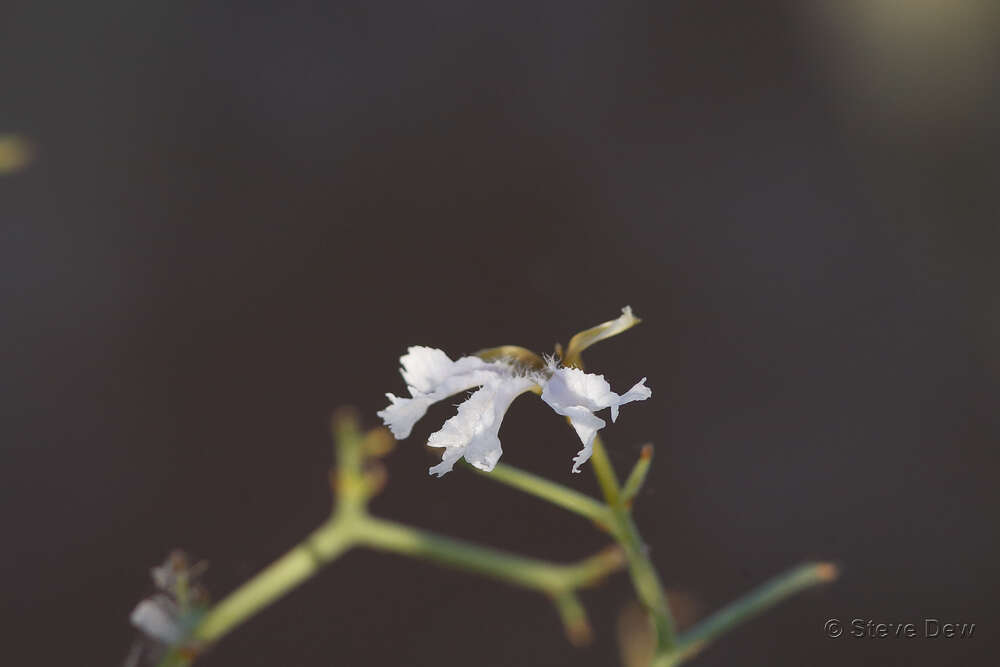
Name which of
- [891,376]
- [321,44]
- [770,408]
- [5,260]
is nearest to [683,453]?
[770,408]

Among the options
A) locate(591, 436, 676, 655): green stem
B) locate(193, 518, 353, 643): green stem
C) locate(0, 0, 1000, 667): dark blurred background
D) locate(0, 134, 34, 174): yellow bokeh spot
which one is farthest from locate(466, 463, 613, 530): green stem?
locate(0, 134, 34, 174): yellow bokeh spot

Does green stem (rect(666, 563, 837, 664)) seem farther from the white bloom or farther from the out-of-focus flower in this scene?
the white bloom

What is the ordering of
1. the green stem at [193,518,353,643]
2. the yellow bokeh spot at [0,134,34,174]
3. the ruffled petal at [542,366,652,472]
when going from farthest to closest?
the yellow bokeh spot at [0,134,34,174] < the green stem at [193,518,353,643] < the ruffled petal at [542,366,652,472]

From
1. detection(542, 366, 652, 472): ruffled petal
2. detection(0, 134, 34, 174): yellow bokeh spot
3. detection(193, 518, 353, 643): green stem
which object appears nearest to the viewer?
detection(542, 366, 652, 472): ruffled petal

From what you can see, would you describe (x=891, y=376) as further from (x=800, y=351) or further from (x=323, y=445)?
(x=323, y=445)

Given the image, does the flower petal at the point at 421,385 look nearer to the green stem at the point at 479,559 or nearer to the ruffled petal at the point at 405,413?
the ruffled petal at the point at 405,413

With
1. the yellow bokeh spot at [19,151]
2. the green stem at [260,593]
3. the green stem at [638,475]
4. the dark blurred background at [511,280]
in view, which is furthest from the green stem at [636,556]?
the yellow bokeh spot at [19,151]

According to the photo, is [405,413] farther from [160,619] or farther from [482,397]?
[160,619]

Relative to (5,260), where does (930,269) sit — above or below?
below
